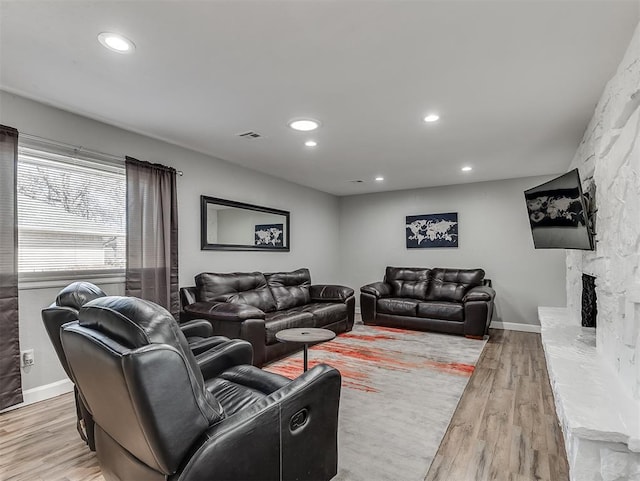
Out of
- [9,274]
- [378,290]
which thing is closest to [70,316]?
[9,274]

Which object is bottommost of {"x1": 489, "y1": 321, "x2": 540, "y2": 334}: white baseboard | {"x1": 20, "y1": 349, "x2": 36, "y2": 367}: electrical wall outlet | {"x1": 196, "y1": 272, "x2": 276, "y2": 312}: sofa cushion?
{"x1": 489, "y1": 321, "x2": 540, "y2": 334}: white baseboard

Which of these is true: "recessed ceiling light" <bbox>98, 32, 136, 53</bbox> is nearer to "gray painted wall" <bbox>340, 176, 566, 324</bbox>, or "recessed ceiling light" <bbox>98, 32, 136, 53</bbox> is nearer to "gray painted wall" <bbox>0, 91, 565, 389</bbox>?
"gray painted wall" <bbox>0, 91, 565, 389</bbox>

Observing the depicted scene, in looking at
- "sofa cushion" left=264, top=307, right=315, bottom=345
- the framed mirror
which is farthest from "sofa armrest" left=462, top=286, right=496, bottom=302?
the framed mirror

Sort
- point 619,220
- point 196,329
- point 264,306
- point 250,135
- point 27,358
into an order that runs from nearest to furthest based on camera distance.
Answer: point 619,220 < point 27,358 < point 196,329 < point 250,135 < point 264,306

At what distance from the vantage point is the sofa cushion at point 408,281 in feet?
18.9

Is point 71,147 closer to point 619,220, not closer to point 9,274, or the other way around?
point 9,274

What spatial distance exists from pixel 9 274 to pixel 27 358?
691mm

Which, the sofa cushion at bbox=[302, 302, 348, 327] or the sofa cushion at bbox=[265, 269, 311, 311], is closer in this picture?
the sofa cushion at bbox=[302, 302, 348, 327]

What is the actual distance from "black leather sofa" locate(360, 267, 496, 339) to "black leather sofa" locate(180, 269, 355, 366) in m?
0.59

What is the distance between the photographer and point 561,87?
8.09 feet

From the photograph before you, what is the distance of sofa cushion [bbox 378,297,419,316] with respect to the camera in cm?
528

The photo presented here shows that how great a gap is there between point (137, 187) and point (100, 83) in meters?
1.19

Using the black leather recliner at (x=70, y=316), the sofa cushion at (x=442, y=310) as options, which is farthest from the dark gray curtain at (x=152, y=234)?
the sofa cushion at (x=442, y=310)

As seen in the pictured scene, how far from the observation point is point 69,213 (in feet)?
9.84
